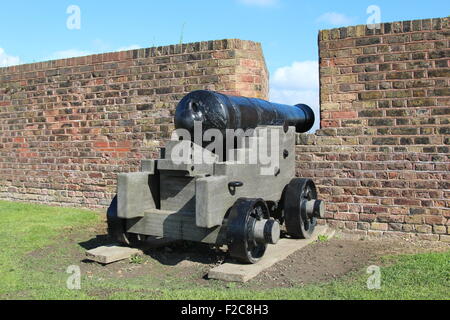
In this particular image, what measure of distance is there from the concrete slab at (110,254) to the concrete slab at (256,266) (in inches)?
44.8

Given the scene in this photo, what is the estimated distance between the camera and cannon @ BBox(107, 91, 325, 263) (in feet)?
13.9

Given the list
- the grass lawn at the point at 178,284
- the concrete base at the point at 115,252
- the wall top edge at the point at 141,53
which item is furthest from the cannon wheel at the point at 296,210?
the wall top edge at the point at 141,53

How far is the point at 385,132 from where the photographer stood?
5980mm

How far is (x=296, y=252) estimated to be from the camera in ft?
16.6

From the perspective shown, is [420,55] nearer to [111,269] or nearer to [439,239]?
[439,239]

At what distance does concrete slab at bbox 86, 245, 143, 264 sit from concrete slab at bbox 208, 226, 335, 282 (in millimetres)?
1137

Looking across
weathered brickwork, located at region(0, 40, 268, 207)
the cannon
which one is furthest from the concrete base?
weathered brickwork, located at region(0, 40, 268, 207)

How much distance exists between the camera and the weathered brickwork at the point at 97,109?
711 cm

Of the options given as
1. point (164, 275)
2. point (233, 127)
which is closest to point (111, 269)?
point (164, 275)

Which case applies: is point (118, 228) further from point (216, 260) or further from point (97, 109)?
point (97, 109)

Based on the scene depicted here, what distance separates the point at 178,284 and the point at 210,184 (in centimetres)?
90

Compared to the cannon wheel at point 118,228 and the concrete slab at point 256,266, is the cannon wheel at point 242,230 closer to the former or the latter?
the concrete slab at point 256,266

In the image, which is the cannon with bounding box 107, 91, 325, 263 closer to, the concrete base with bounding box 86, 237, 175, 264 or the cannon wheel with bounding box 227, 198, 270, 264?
the cannon wheel with bounding box 227, 198, 270, 264
